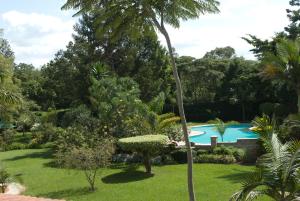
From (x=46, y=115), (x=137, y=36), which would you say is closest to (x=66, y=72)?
(x=46, y=115)

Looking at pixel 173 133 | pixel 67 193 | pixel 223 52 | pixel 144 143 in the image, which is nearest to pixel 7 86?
pixel 173 133

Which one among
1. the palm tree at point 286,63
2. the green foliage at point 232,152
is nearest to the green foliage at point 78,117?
the green foliage at point 232,152

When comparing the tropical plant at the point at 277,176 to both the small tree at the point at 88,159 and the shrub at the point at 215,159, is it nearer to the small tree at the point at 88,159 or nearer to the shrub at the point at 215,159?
the small tree at the point at 88,159

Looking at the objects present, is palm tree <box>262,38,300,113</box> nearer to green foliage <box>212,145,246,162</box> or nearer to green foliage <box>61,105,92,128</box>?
green foliage <box>212,145,246,162</box>

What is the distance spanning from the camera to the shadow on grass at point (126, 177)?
1669 centimetres

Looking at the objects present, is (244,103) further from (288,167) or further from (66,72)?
(288,167)

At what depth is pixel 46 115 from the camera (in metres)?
32.7

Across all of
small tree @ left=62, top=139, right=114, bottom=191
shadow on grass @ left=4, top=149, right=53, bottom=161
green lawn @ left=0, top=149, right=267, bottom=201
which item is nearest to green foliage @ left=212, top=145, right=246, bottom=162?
green lawn @ left=0, top=149, right=267, bottom=201

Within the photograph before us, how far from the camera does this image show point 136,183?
52.6 ft

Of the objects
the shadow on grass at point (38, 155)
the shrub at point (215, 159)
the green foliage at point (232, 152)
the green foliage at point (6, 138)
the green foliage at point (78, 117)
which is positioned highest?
Result: the green foliage at point (78, 117)

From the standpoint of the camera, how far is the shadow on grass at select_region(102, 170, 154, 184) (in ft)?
54.7

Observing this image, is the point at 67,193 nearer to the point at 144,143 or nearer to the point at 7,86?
the point at 144,143

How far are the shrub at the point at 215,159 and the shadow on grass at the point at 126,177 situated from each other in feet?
10.4

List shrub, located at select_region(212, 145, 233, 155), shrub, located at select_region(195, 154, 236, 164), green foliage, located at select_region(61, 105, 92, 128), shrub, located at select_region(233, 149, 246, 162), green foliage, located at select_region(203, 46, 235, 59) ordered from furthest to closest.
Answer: green foliage, located at select_region(203, 46, 235, 59) < green foliage, located at select_region(61, 105, 92, 128) < shrub, located at select_region(212, 145, 233, 155) < shrub, located at select_region(233, 149, 246, 162) < shrub, located at select_region(195, 154, 236, 164)
